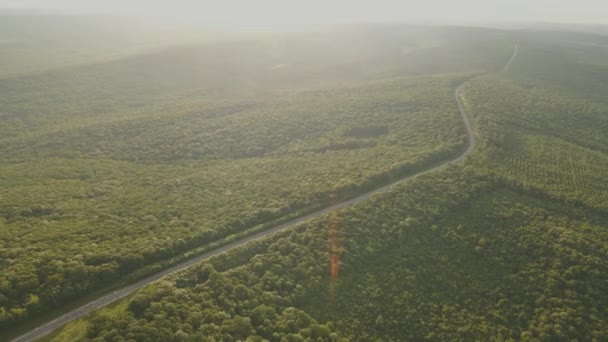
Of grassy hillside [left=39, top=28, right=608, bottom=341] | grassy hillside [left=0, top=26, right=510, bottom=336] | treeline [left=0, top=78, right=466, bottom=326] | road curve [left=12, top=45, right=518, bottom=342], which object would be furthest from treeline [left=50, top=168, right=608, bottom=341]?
grassy hillside [left=0, top=26, right=510, bottom=336]

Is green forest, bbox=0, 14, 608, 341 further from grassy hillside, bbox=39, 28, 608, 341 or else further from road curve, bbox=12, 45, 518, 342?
road curve, bbox=12, 45, 518, 342

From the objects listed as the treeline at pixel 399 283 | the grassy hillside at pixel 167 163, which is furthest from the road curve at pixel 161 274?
the treeline at pixel 399 283

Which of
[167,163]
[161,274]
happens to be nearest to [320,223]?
[161,274]

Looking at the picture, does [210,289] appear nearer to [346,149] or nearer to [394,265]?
[394,265]

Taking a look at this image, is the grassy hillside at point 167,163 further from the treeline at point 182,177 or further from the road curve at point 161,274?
the road curve at point 161,274

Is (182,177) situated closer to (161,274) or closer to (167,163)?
(167,163)

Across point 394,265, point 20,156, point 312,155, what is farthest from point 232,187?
point 20,156

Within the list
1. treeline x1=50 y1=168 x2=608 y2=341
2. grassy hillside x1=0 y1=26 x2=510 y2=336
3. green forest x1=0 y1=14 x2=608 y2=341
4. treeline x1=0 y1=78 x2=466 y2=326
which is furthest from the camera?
grassy hillside x1=0 y1=26 x2=510 y2=336
